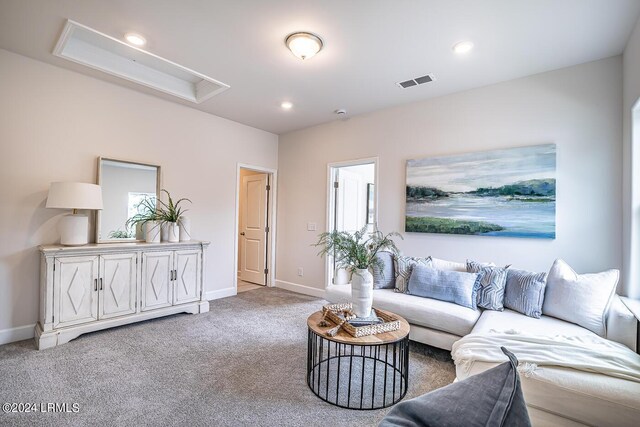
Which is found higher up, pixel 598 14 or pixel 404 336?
pixel 598 14

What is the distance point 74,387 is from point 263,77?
316 centimetres

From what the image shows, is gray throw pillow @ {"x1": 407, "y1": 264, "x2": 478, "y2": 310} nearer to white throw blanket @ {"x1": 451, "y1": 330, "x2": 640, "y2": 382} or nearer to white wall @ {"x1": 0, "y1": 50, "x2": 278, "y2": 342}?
white throw blanket @ {"x1": 451, "y1": 330, "x2": 640, "y2": 382}

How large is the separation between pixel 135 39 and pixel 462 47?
286 cm

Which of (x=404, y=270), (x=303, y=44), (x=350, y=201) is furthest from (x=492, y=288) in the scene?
(x=350, y=201)

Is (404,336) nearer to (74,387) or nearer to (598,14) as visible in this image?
(74,387)

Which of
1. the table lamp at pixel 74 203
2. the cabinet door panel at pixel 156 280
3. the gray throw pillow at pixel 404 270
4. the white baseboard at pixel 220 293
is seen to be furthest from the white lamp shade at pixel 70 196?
the gray throw pillow at pixel 404 270

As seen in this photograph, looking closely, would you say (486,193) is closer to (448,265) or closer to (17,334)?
(448,265)

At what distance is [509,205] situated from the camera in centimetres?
309

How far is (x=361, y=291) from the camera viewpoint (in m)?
2.25

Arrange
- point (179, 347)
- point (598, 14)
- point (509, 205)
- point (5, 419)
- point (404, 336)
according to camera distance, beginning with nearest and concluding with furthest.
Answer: point (5, 419)
point (404, 336)
point (598, 14)
point (179, 347)
point (509, 205)

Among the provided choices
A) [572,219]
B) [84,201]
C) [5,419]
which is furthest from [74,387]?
[572,219]

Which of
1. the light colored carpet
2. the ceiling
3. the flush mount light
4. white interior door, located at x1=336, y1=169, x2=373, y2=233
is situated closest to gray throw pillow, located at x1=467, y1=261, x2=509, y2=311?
the light colored carpet

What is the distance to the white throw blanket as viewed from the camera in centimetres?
155

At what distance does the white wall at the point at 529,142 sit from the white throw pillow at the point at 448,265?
0.88 feet
